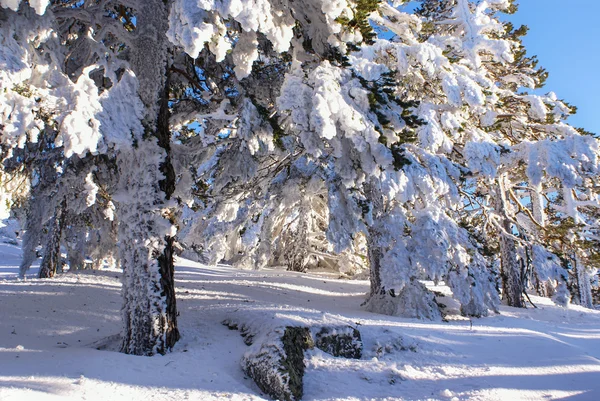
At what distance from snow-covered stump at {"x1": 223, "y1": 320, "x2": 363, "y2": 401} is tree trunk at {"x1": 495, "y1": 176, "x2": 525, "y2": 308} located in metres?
8.76

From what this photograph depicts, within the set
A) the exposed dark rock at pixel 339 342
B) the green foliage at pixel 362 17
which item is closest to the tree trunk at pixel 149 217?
the exposed dark rock at pixel 339 342

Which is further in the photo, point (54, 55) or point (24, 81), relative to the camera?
point (54, 55)

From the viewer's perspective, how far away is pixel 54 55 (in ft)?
17.4

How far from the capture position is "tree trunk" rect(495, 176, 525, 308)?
12891 mm

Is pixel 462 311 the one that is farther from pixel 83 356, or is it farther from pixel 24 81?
pixel 24 81

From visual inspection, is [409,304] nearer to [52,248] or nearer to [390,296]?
[390,296]

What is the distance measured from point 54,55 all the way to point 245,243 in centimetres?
954

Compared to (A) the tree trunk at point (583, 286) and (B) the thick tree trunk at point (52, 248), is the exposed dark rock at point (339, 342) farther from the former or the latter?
(A) the tree trunk at point (583, 286)

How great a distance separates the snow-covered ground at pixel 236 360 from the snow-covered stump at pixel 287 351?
138 millimetres

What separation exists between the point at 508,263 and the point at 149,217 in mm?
11581

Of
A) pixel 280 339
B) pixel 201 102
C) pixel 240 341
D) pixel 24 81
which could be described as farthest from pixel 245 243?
pixel 24 81

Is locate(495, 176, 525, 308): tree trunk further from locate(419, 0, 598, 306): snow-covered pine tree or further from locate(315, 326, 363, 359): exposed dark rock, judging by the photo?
locate(315, 326, 363, 359): exposed dark rock

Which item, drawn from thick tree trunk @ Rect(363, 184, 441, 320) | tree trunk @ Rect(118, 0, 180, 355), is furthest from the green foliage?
thick tree trunk @ Rect(363, 184, 441, 320)

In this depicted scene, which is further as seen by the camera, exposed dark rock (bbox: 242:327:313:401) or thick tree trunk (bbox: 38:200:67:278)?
thick tree trunk (bbox: 38:200:67:278)
